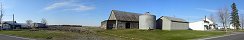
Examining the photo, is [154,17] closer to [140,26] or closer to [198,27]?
[140,26]

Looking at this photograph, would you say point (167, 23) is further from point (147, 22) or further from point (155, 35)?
point (155, 35)

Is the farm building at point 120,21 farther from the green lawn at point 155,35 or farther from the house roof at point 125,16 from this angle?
the green lawn at point 155,35

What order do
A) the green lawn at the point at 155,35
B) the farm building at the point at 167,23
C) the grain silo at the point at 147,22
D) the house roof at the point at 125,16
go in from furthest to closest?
the farm building at the point at 167,23
the house roof at the point at 125,16
the grain silo at the point at 147,22
the green lawn at the point at 155,35

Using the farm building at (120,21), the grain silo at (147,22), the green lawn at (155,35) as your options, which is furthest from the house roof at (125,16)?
the green lawn at (155,35)

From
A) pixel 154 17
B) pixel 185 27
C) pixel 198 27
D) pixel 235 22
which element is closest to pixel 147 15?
pixel 154 17

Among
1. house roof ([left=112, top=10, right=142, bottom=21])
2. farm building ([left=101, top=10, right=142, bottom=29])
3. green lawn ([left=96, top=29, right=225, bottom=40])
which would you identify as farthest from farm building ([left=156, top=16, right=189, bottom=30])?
green lawn ([left=96, top=29, right=225, bottom=40])

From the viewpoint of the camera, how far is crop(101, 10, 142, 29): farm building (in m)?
68.1

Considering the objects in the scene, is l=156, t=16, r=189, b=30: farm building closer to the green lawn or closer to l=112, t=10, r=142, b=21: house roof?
l=112, t=10, r=142, b=21: house roof

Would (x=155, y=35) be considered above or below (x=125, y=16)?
below

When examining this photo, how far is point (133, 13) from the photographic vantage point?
77.8 m

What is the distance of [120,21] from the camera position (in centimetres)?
6869

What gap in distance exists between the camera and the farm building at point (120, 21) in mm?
68062

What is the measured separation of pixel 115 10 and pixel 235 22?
64884 mm

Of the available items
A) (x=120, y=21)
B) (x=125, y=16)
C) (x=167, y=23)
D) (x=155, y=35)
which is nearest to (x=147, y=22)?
(x=120, y=21)
